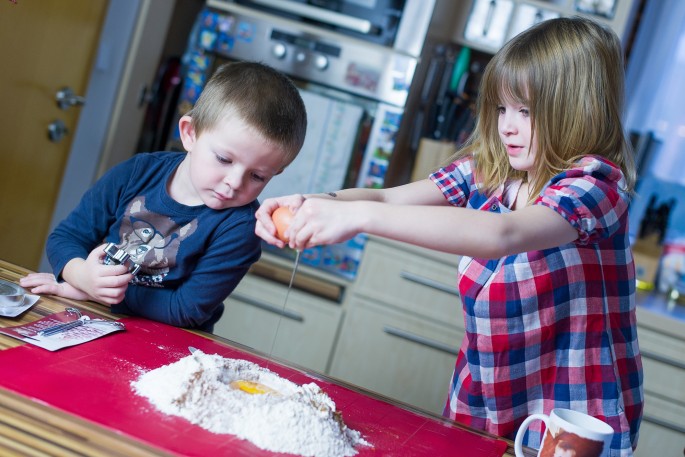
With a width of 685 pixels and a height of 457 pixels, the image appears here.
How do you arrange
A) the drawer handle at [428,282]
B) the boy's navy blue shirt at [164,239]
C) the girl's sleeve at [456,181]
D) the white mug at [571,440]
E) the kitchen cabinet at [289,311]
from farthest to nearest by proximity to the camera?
the kitchen cabinet at [289,311]
the drawer handle at [428,282]
the girl's sleeve at [456,181]
the boy's navy blue shirt at [164,239]
the white mug at [571,440]

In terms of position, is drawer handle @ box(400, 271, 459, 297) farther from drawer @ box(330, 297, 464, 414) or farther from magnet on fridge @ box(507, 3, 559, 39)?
magnet on fridge @ box(507, 3, 559, 39)

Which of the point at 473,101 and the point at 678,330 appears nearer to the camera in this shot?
the point at 678,330

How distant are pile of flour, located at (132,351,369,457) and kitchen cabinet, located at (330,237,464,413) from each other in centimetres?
158

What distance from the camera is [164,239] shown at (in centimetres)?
133

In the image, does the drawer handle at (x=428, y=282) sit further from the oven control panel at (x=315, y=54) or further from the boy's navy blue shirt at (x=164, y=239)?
the boy's navy blue shirt at (x=164, y=239)

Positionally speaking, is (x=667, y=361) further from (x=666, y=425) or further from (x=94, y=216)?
(x=94, y=216)

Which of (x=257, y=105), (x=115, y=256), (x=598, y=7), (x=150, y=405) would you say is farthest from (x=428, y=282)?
(x=150, y=405)

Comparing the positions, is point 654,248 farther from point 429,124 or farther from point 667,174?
point 429,124

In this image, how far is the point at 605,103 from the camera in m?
1.17

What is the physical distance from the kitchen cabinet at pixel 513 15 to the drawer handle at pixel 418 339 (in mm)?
1071

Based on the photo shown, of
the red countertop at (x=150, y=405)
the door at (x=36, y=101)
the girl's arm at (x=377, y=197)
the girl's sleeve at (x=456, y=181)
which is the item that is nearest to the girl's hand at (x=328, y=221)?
the girl's arm at (x=377, y=197)

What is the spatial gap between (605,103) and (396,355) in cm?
156

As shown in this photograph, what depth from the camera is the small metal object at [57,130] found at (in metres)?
2.41

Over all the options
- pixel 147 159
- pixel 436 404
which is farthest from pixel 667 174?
pixel 147 159
